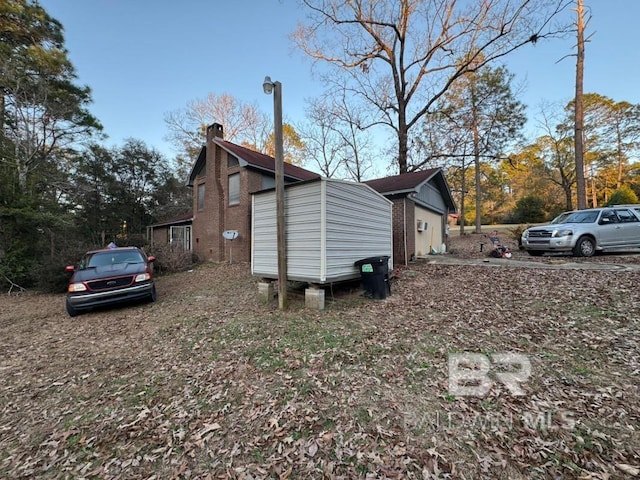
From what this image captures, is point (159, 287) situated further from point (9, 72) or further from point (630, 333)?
point (630, 333)

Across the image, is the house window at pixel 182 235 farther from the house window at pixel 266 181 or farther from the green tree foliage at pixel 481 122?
the green tree foliage at pixel 481 122

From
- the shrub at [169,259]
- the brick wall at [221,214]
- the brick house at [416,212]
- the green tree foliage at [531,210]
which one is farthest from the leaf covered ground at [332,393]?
the green tree foliage at [531,210]

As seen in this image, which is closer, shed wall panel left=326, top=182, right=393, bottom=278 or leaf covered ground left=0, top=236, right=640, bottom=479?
leaf covered ground left=0, top=236, right=640, bottom=479

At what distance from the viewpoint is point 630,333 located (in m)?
3.92

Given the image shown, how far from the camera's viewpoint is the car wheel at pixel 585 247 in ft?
29.9

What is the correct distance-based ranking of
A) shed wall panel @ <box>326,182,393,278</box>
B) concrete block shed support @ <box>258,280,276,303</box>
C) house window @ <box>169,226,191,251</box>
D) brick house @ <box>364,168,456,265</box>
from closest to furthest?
1. shed wall panel @ <box>326,182,393,278</box>
2. concrete block shed support @ <box>258,280,276,303</box>
3. brick house @ <box>364,168,456,265</box>
4. house window @ <box>169,226,191,251</box>

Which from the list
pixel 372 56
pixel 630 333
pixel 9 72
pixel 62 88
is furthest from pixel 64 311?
pixel 372 56

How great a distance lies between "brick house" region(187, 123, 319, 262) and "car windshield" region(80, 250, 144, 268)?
5.89m

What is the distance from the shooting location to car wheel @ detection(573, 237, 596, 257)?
9.12 m

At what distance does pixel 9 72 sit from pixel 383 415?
17589 mm

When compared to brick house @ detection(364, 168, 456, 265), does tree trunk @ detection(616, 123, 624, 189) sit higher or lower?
higher

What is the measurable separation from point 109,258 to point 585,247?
15.0 metres

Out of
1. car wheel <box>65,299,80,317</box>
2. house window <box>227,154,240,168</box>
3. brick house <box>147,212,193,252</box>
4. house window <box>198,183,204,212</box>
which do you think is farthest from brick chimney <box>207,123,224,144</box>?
car wheel <box>65,299,80,317</box>

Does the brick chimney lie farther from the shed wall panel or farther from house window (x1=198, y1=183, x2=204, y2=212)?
Answer: the shed wall panel
